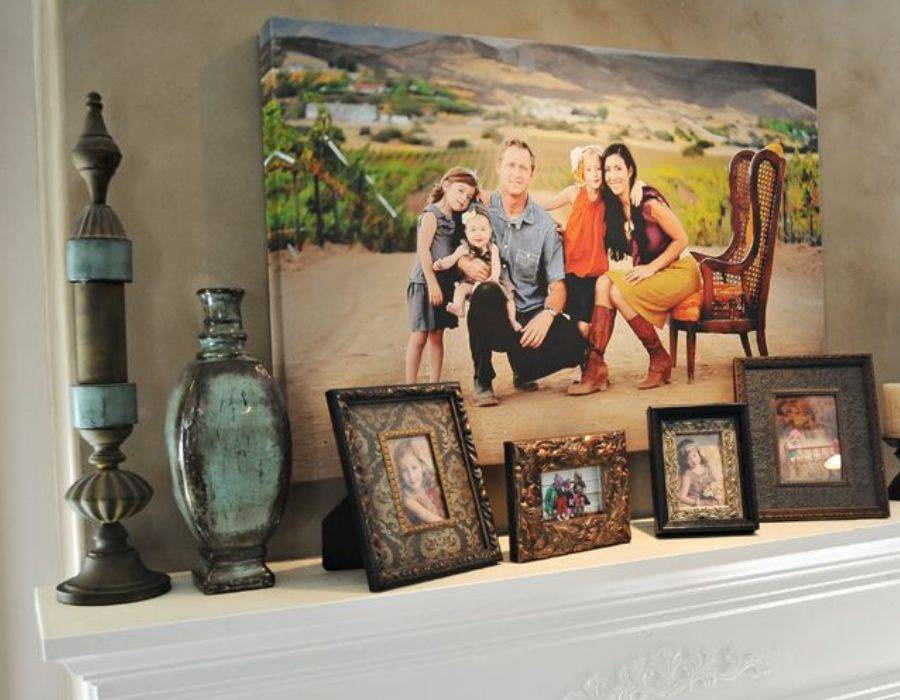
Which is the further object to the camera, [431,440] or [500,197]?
[500,197]

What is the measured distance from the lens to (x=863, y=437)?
Answer: 1637mm

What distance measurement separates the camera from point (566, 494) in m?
1.43

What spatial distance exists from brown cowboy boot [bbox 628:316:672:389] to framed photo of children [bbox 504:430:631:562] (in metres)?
0.22

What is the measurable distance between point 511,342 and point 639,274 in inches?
11.7

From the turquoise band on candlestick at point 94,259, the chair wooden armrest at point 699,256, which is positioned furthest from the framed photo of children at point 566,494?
the turquoise band on candlestick at point 94,259

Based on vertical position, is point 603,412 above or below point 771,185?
below

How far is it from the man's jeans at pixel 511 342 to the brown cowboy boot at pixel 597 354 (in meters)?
0.02

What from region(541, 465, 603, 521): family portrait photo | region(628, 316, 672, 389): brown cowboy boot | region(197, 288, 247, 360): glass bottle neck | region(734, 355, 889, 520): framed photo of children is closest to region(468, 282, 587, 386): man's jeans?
region(628, 316, 672, 389): brown cowboy boot

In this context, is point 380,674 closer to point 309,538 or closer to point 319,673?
point 319,673

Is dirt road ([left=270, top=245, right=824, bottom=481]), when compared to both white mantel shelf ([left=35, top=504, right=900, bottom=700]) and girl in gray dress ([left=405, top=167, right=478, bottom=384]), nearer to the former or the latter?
girl in gray dress ([left=405, top=167, right=478, bottom=384])

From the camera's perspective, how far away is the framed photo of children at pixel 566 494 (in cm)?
138

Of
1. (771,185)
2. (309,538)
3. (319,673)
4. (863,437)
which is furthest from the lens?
(771,185)

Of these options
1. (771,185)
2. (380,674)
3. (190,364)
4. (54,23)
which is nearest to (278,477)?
(190,364)

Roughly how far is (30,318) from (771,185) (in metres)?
1.43
